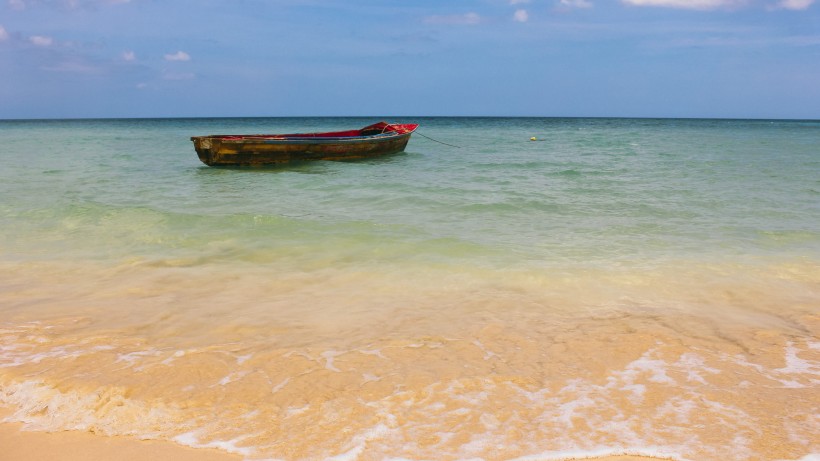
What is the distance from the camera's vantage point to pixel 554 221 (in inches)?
348

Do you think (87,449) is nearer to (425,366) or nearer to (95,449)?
(95,449)

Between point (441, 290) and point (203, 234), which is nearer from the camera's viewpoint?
point (441, 290)

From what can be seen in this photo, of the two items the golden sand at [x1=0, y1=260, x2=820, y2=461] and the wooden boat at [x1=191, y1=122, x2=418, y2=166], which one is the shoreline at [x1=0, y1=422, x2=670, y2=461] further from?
the wooden boat at [x1=191, y1=122, x2=418, y2=166]

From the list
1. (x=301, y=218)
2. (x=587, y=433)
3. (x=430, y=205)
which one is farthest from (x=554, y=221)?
(x=587, y=433)

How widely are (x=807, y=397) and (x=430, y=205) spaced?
737 cm

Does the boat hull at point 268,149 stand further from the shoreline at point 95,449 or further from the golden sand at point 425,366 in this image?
the shoreline at point 95,449

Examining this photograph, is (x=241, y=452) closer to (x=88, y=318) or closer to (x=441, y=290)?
(x=88, y=318)

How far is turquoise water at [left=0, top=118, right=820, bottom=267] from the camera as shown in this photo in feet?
23.3

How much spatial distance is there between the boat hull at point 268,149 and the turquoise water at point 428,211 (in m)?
0.42

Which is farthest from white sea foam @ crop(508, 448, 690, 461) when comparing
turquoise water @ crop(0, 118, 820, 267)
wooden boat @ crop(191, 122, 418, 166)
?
wooden boat @ crop(191, 122, 418, 166)

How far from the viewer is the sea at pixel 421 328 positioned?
2.95 metres

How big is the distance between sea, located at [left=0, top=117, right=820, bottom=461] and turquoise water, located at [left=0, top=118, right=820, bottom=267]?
0.24 feet

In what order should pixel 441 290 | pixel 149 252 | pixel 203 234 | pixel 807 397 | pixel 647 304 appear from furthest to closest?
pixel 203 234, pixel 149 252, pixel 441 290, pixel 647 304, pixel 807 397

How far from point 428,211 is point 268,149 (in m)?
7.72
